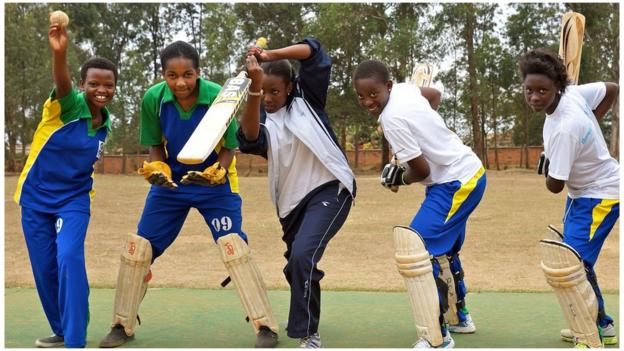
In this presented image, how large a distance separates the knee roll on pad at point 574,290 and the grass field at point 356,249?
252 centimetres

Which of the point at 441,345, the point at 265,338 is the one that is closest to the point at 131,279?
the point at 265,338

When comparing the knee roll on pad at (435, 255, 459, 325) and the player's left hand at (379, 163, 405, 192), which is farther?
the knee roll on pad at (435, 255, 459, 325)

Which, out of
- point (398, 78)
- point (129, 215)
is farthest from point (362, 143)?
point (129, 215)

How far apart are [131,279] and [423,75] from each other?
2.52 metres

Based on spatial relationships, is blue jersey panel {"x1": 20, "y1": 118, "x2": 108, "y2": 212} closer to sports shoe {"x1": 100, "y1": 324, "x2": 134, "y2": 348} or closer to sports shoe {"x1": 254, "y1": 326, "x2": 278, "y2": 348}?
sports shoe {"x1": 100, "y1": 324, "x2": 134, "y2": 348}

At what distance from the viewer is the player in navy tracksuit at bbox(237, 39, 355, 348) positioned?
4543mm

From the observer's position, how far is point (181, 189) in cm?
487

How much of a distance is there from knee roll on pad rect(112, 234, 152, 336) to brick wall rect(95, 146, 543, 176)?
32.0 meters

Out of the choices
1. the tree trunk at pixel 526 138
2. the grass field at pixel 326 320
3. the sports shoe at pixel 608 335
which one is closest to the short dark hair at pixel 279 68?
the grass field at pixel 326 320

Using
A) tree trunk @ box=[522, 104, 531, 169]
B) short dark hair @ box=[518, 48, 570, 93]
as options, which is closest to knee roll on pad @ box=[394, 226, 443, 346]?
short dark hair @ box=[518, 48, 570, 93]

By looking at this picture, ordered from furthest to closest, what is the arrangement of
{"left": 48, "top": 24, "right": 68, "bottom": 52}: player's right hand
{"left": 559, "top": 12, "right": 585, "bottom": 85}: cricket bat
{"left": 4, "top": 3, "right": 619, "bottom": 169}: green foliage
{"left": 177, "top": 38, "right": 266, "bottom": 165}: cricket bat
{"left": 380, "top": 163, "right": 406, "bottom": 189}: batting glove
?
{"left": 4, "top": 3, "right": 619, "bottom": 169}: green foliage → {"left": 559, "top": 12, "right": 585, "bottom": 85}: cricket bat → {"left": 380, "top": 163, "right": 406, "bottom": 189}: batting glove → {"left": 48, "top": 24, "right": 68, "bottom": 52}: player's right hand → {"left": 177, "top": 38, "right": 266, "bottom": 165}: cricket bat

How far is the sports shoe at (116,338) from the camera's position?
15.6 feet

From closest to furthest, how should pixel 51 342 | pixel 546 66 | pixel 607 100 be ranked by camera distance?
pixel 546 66 → pixel 51 342 → pixel 607 100

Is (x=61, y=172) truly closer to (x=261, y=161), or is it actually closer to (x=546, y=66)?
(x=546, y=66)
